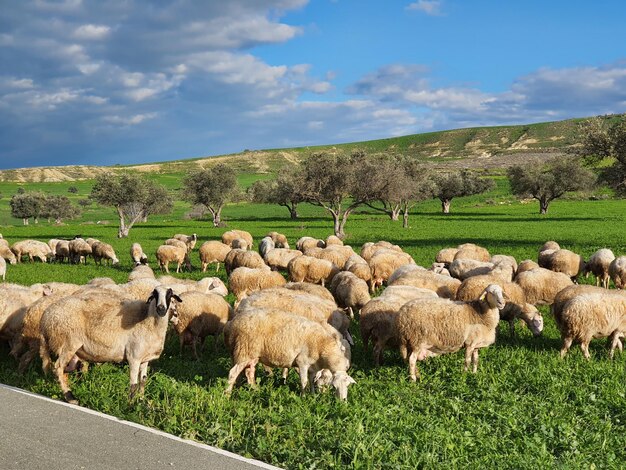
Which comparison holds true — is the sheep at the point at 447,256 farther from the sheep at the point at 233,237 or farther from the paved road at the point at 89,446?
the paved road at the point at 89,446

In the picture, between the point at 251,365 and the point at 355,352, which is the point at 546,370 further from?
the point at 251,365

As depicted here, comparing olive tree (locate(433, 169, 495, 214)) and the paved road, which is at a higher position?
olive tree (locate(433, 169, 495, 214))

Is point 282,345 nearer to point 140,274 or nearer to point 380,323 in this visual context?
point 380,323

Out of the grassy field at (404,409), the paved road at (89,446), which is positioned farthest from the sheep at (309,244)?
the paved road at (89,446)

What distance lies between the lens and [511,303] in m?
12.6

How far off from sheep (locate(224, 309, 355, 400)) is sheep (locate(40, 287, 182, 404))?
1321 millimetres

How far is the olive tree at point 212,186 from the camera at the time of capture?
62.7 metres

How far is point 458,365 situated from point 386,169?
32384 mm

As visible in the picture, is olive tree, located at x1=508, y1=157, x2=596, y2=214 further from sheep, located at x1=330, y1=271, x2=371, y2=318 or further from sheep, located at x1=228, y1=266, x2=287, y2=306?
sheep, located at x1=228, y1=266, x2=287, y2=306

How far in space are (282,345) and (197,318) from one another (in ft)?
10.9

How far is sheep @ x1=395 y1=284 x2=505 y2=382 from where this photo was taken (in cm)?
994

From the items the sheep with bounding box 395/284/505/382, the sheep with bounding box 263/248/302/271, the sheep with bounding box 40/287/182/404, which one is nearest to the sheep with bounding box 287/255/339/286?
the sheep with bounding box 263/248/302/271

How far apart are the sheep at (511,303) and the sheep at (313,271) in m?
6.41

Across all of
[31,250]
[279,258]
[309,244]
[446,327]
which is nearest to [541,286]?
[446,327]
